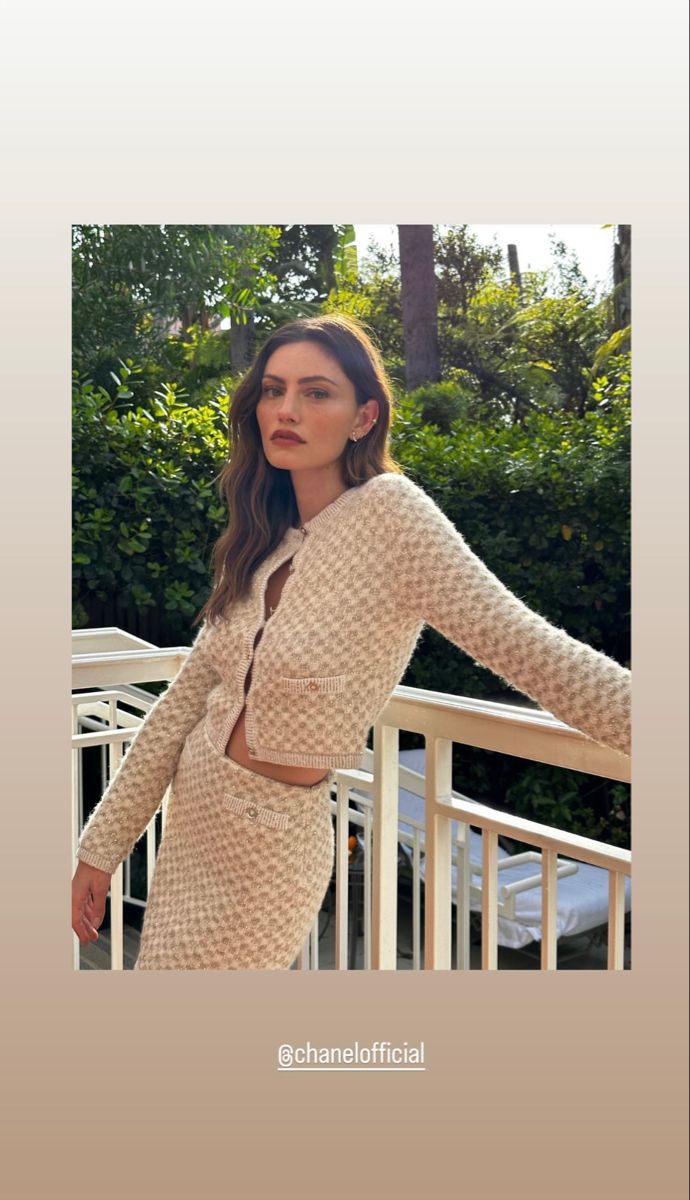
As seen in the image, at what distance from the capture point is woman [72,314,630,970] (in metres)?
1.15

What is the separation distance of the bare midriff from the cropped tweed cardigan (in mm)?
10

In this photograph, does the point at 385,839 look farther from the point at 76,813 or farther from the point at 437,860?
the point at 76,813

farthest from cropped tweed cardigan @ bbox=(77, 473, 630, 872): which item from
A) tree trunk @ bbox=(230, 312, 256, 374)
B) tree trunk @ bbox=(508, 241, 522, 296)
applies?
tree trunk @ bbox=(508, 241, 522, 296)

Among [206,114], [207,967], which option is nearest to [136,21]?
[206,114]

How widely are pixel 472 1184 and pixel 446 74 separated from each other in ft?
5.18

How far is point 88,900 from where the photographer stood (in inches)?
53.4

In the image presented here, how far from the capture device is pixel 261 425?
1297 millimetres

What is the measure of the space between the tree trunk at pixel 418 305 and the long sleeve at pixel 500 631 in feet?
1.07

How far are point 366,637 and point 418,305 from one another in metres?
0.56

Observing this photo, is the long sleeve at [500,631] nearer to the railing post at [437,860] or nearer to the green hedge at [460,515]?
the green hedge at [460,515]

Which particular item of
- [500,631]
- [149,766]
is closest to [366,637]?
[500,631]

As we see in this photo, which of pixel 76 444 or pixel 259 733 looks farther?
pixel 76 444
